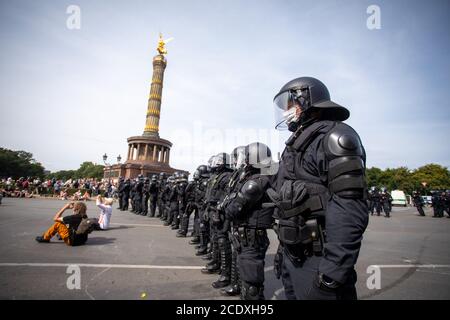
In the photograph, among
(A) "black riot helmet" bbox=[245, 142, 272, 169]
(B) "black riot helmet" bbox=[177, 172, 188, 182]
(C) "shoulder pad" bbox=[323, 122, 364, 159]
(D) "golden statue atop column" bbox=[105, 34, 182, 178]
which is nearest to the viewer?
(C) "shoulder pad" bbox=[323, 122, 364, 159]

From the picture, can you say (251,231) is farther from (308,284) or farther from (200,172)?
(200,172)

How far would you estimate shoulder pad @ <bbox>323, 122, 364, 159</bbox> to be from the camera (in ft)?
5.28

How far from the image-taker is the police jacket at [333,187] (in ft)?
4.82

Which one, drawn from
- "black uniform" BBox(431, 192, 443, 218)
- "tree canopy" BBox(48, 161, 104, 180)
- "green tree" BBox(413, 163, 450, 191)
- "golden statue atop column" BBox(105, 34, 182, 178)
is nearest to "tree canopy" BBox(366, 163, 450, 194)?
"green tree" BBox(413, 163, 450, 191)

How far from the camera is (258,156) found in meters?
3.80

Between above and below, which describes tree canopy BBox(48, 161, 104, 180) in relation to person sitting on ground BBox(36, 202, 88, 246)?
above

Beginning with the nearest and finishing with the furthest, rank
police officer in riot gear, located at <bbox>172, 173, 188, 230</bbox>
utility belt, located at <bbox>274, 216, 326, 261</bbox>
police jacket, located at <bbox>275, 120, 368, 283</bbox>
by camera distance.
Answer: police jacket, located at <bbox>275, 120, 368, 283</bbox>
utility belt, located at <bbox>274, 216, 326, 261</bbox>
police officer in riot gear, located at <bbox>172, 173, 188, 230</bbox>

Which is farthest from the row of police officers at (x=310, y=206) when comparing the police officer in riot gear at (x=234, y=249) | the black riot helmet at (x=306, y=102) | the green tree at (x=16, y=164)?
the green tree at (x=16, y=164)

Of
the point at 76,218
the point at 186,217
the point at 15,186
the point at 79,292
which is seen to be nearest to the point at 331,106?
the point at 79,292

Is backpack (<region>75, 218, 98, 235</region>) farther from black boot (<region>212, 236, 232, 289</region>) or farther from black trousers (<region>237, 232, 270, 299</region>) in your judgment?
black trousers (<region>237, 232, 270, 299</region>)

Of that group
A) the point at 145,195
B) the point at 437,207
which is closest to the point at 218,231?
the point at 145,195

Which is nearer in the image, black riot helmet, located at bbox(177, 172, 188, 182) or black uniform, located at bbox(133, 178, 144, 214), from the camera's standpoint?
black riot helmet, located at bbox(177, 172, 188, 182)

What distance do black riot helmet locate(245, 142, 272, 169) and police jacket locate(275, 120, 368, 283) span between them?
1647 mm
